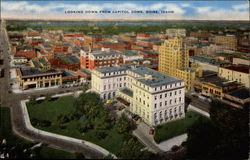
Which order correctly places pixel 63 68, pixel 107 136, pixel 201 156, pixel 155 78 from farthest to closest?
pixel 63 68 → pixel 155 78 → pixel 107 136 → pixel 201 156

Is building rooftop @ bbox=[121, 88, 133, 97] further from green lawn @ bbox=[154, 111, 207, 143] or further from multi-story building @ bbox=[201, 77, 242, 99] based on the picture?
multi-story building @ bbox=[201, 77, 242, 99]

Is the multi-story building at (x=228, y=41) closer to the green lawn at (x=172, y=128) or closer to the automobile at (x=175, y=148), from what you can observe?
the green lawn at (x=172, y=128)

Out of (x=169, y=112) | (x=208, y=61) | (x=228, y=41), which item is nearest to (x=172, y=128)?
(x=169, y=112)

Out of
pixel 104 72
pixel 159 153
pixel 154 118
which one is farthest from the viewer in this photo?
pixel 104 72

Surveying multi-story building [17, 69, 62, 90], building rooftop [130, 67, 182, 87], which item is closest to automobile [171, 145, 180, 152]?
building rooftop [130, 67, 182, 87]

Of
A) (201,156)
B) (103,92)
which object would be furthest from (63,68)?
(201,156)

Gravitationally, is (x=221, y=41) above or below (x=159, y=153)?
above

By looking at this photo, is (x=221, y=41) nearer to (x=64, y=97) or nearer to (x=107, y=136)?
(x=64, y=97)
